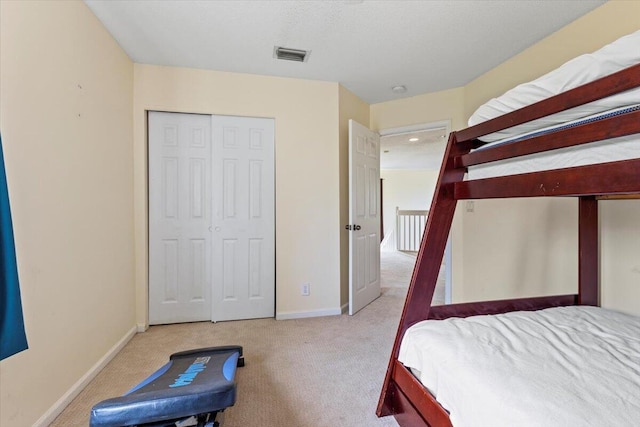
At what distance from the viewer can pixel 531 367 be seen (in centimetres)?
85

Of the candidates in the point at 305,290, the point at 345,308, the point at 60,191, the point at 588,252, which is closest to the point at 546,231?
the point at 588,252

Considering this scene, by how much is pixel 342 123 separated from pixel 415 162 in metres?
4.74

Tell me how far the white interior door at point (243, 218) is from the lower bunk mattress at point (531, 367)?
1851 millimetres

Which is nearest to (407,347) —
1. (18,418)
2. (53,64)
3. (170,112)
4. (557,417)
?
(557,417)

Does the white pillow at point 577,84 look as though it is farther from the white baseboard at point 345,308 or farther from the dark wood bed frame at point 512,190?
the white baseboard at point 345,308

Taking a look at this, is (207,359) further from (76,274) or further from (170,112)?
(170,112)

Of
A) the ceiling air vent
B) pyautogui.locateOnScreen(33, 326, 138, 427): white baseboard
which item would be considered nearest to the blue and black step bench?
pyautogui.locateOnScreen(33, 326, 138, 427): white baseboard

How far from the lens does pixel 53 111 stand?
1498mm

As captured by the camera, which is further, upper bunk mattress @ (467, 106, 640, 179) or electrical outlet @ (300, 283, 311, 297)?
electrical outlet @ (300, 283, 311, 297)

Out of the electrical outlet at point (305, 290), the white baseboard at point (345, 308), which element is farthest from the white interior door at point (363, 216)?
the electrical outlet at point (305, 290)

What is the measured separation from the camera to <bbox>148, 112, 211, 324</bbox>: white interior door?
2.60 metres

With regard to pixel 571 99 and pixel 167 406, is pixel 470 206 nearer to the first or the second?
pixel 571 99

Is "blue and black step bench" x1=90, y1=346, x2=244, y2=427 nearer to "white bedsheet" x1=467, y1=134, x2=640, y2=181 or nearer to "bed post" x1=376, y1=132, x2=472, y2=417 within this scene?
"bed post" x1=376, y1=132, x2=472, y2=417

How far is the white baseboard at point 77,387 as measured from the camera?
4.55 ft
